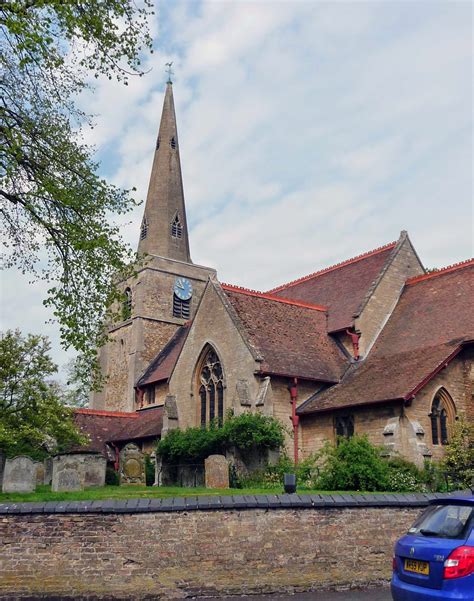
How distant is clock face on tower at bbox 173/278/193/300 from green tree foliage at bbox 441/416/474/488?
26477 mm

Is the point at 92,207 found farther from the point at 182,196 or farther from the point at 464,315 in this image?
the point at 182,196

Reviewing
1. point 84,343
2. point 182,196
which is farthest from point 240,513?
point 182,196

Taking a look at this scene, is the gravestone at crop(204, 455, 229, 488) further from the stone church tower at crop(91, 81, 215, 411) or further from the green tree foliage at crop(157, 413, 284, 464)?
the stone church tower at crop(91, 81, 215, 411)

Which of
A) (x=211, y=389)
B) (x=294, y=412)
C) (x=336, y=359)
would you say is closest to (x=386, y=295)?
(x=336, y=359)

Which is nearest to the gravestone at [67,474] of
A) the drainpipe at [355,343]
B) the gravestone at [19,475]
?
the gravestone at [19,475]

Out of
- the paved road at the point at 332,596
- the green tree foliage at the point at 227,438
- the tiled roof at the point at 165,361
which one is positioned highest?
the tiled roof at the point at 165,361

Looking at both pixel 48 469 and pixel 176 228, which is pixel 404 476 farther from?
pixel 176 228

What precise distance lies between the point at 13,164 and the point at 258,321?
1321 centimetres

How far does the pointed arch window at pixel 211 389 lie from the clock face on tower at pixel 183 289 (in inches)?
704

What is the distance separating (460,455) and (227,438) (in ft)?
25.2

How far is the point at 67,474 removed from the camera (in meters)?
19.8

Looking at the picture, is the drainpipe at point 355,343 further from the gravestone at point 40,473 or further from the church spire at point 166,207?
the church spire at point 166,207

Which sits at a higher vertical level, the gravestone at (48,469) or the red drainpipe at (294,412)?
the red drainpipe at (294,412)

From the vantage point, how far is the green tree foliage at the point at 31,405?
23484 millimetres
